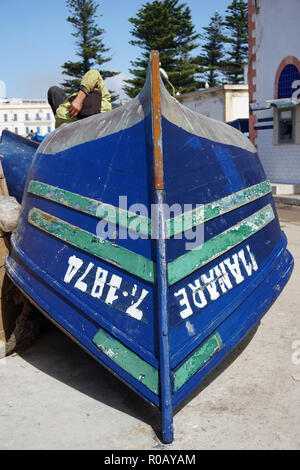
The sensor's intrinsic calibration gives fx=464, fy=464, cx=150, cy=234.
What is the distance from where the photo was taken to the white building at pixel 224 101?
18.9m

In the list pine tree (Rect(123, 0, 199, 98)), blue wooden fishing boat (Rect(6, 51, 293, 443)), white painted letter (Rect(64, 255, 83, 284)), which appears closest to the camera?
blue wooden fishing boat (Rect(6, 51, 293, 443))

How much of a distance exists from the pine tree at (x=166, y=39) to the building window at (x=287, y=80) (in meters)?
19.8

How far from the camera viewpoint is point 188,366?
2.54 meters

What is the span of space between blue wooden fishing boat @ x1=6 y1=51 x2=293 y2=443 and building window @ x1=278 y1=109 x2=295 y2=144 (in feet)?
33.3

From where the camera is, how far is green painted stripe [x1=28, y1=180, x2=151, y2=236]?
8.97 ft

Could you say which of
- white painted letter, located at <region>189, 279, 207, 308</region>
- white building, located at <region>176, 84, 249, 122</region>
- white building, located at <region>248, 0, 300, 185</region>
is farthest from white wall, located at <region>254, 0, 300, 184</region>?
white painted letter, located at <region>189, 279, 207, 308</region>

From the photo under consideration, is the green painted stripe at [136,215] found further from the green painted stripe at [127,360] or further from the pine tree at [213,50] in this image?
the pine tree at [213,50]

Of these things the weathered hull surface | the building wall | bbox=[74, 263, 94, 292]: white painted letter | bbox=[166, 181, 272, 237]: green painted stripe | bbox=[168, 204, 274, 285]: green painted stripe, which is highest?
the building wall

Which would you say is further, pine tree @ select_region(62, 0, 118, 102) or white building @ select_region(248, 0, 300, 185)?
pine tree @ select_region(62, 0, 118, 102)

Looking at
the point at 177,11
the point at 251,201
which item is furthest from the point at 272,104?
the point at 177,11

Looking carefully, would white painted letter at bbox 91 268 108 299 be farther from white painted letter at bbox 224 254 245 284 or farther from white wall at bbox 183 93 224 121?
white wall at bbox 183 93 224 121

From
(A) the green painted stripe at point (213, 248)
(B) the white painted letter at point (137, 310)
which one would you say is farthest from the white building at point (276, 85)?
(B) the white painted letter at point (137, 310)

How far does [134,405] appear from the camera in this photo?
2.86 meters

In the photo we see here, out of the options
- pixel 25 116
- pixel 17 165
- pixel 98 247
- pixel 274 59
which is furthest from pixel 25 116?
pixel 98 247
